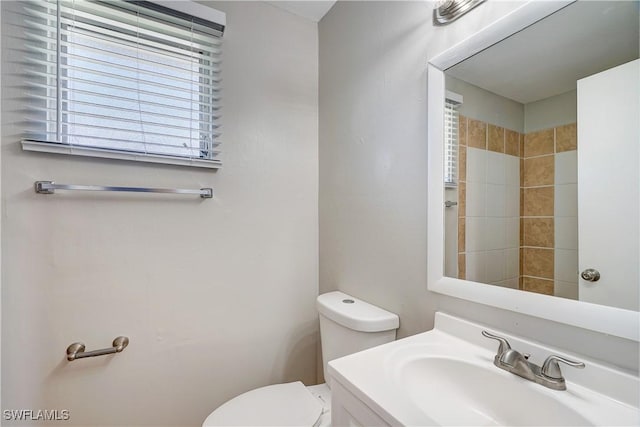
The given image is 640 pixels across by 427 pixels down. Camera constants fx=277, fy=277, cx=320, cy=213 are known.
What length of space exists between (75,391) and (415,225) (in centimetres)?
142

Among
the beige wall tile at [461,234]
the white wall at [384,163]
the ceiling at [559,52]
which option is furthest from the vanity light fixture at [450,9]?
the beige wall tile at [461,234]

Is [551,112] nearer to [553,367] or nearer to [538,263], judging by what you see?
[538,263]

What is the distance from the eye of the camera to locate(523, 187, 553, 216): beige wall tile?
2.26 feet

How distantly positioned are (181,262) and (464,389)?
45.0 inches

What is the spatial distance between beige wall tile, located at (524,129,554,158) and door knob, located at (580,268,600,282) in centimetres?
29

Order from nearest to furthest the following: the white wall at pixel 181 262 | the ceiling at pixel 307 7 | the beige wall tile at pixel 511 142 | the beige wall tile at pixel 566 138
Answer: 1. the beige wall tile at pixel 566 138
2. the beige wall tile at pixel 511 142
3. the white wall at pixel 181 262
4. the ceiling at pixel 307 7

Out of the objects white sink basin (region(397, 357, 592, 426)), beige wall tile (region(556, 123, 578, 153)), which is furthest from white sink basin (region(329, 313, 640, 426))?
beige wall tile (region(556, 123, 578, 153))

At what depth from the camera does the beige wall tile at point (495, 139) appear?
808 millimetres

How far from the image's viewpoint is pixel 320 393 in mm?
1180

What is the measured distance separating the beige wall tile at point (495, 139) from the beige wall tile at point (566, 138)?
139mm

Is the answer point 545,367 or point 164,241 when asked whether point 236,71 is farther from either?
point 545,367

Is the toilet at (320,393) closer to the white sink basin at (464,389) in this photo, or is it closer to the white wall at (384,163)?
the white wall at (384,163)

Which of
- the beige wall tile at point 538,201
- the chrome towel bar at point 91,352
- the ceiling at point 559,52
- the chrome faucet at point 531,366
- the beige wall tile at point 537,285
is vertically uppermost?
the ceiling at point 559,52

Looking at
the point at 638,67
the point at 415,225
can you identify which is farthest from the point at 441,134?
the point at 638,67
